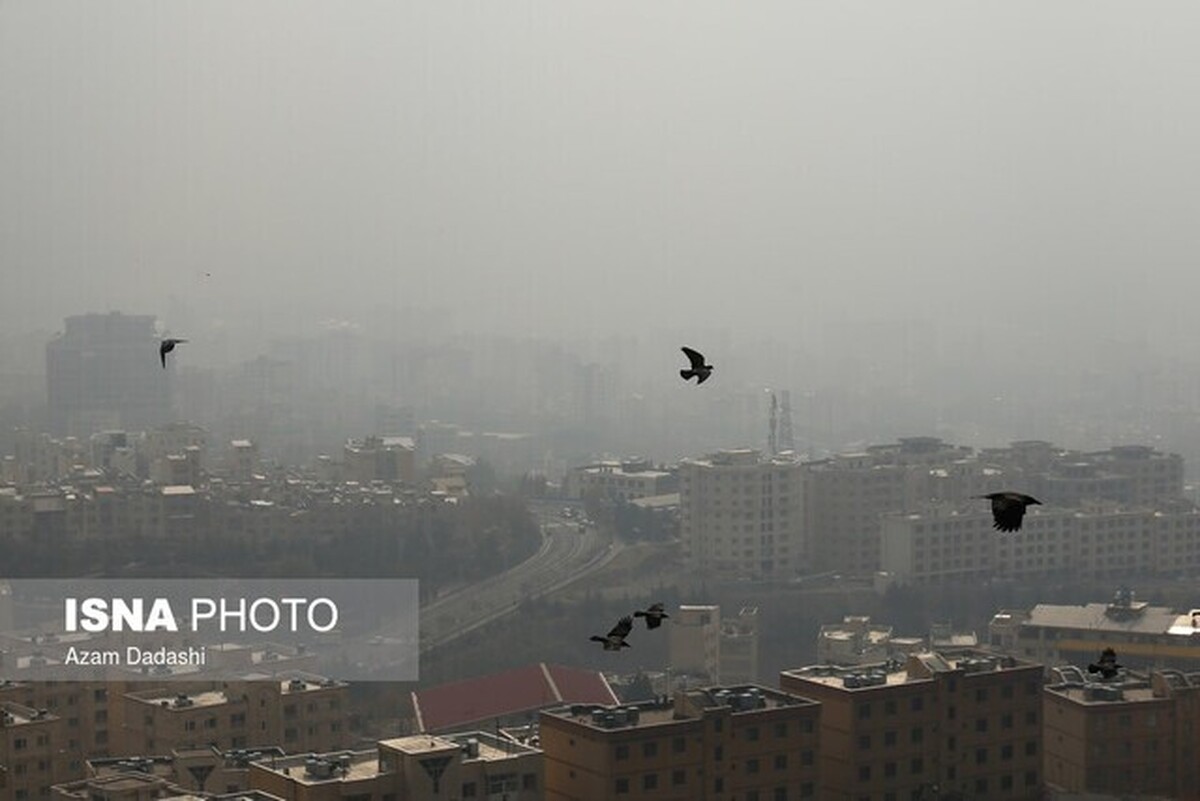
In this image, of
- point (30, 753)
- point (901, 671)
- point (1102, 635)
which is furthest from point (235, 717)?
point (1102, 635)

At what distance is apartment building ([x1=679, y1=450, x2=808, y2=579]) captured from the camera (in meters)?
10.5

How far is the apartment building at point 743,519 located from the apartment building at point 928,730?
5.67 m

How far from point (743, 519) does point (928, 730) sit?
238 inches

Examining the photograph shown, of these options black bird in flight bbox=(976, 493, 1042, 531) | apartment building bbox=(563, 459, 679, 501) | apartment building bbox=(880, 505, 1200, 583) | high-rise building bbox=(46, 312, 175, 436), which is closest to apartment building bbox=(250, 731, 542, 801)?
black bird in flight bbox=(976, 493, 1042, 531)

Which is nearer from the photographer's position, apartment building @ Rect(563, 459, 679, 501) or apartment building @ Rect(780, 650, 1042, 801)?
apartment building @ Rect(780, 650, 1042, 801)

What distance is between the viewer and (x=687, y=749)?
4.23m

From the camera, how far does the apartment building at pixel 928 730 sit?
4.50 m

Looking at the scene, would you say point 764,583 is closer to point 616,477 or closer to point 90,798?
point 616,477

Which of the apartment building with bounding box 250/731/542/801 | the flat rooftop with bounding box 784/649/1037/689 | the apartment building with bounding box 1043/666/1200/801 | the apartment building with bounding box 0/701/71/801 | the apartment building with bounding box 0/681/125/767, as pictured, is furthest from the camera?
the apartment building with bounding box 0/681/125/767

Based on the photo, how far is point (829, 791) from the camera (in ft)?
14.8

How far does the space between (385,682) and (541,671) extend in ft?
3.50

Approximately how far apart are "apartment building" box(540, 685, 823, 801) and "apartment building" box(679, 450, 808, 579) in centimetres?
599

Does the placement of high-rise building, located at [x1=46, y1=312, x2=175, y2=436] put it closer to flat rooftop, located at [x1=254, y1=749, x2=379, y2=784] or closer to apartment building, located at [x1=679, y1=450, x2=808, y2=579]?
apartment building, located at [x1=679, y1=450, x2=808, y2=579]

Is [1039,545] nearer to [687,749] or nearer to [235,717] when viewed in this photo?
[235,717]
